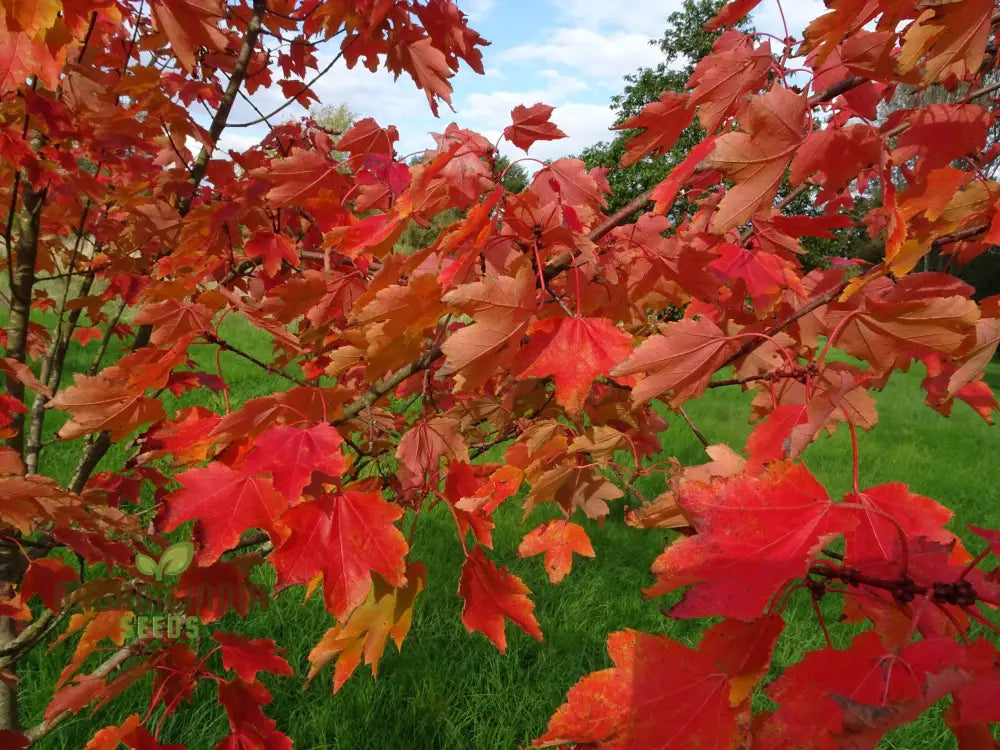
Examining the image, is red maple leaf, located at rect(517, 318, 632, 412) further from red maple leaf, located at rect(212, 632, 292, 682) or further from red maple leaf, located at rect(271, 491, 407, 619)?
red maple leaf, located at rect(212, 632, 292, 682)

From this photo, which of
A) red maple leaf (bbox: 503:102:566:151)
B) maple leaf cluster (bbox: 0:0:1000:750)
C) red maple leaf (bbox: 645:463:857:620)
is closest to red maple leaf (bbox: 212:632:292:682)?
maple leaf cluster (bbox: 0:0:1000:750)

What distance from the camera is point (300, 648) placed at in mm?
2172

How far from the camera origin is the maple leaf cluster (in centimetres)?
53

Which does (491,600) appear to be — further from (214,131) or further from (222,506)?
(214,131)

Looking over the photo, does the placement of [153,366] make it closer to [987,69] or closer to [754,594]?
[754,594]

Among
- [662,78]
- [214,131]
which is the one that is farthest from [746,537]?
[662,78]

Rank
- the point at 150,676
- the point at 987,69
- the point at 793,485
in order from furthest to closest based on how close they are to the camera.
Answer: the point at 150,676 → the point at 987,69 → the point at 793,485

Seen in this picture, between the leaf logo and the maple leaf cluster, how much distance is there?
0.13 feet

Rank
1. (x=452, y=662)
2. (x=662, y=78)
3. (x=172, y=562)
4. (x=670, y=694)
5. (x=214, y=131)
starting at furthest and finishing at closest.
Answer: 1. (x=662, y=78)
2. (x=452, y=662)
3. (x=214, y=131)
4. (x=172, y=562)
5. (x=670, y=694)

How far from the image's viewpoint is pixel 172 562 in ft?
3.66

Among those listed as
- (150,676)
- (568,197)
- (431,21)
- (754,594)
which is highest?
(431,21)

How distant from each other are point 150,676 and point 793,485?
7.45ft

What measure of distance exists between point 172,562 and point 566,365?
0.92m

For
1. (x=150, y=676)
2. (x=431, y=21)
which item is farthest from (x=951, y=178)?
(x=150, y=676)
